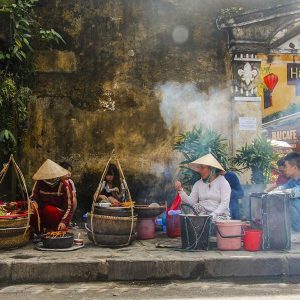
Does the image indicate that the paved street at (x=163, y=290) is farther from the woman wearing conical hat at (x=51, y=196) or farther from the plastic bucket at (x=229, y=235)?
the woman wearing conical hat at (x=51, y=196)

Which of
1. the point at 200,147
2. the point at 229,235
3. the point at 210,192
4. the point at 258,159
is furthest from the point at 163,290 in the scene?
the point at 258,159

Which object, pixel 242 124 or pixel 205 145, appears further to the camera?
pixel 242 124

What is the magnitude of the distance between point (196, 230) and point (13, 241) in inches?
113

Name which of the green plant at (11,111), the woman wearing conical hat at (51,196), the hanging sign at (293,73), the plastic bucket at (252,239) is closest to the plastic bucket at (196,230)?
the plastic bucket at (252,239)

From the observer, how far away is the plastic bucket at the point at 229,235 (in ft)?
23.8

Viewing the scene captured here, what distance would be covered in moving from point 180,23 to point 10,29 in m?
3.74

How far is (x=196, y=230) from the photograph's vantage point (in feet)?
23.8

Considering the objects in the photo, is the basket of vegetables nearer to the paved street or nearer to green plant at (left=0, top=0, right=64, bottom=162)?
→ the paved street

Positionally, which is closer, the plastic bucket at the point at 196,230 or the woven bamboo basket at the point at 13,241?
the plastic bucket at the point at 196,230

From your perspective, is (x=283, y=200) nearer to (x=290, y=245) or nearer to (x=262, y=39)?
(x=290, y=245)

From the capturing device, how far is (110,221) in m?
7.55

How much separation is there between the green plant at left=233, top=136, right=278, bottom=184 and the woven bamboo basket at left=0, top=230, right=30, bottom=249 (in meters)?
4.68

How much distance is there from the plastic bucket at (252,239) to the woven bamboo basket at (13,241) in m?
3.55

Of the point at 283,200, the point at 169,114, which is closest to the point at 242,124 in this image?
the point at 169,114
